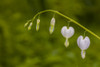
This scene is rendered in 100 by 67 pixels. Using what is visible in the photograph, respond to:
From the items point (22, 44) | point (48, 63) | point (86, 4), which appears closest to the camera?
point (48, 63)

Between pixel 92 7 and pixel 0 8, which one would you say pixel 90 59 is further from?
pixel 0 8

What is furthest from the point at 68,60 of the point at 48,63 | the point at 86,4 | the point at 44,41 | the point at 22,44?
the point at 86,4

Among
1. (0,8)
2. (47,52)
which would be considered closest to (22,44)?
(47,52)

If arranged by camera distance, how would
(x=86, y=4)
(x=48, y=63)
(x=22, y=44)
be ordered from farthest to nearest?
(x=86, y=4)
(x=22, y=44)
(x=48, y=63)

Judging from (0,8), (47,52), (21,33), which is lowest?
(47,52)

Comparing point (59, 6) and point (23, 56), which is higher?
point (59, 6)

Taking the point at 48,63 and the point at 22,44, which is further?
the point at 22,44

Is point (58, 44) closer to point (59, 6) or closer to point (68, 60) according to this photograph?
point (68, 60)
